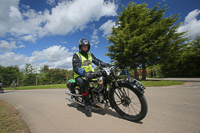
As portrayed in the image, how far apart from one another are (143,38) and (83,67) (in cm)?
1146

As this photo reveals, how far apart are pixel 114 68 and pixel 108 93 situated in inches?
25.6

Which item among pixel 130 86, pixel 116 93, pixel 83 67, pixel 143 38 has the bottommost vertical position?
pixel 116 93

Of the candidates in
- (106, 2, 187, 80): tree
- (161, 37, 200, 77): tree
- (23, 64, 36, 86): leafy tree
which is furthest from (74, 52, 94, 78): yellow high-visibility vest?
(23, 64, 36, 86): leafy tree

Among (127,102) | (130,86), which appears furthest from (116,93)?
(130,86)

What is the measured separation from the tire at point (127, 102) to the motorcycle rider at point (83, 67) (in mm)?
688

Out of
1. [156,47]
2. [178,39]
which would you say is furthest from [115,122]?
[178,39]

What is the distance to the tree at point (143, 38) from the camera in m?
11.6

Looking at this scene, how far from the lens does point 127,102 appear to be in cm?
218

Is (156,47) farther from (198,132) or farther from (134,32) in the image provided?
(198,132)

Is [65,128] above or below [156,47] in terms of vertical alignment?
below

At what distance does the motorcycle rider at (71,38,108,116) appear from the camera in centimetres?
243

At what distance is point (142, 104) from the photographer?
183 cm

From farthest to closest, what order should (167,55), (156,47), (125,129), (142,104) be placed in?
1. (167,55)
2. (156,47)
3. (142,104)
4. (125,129)

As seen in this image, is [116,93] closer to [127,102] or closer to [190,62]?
[127,102]
